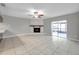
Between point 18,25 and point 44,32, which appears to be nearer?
point 18,25

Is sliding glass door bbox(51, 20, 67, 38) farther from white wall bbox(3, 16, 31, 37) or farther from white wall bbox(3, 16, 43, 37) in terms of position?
white wall bbox(3, 16, 31, 37)

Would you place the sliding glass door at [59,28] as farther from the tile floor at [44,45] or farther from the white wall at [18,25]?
the white wall at [18,25]

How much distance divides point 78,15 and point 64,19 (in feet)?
0.94

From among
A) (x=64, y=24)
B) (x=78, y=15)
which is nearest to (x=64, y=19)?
(x=64, y=24)

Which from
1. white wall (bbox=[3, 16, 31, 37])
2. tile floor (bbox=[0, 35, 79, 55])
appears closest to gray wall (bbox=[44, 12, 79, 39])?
tile floor (bbox=[0, 35, 79, 55])

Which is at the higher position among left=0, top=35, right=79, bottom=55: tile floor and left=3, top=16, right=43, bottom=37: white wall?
left=3, top=16, right=43, bottom=37: white wall

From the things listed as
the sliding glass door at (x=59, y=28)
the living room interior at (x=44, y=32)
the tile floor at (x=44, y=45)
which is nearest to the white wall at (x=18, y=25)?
the living room interior at (x=44, y=32)

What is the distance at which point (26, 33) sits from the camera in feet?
6.30

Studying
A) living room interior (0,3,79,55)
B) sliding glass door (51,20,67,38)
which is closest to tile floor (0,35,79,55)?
living room interior (0,3,79,55)

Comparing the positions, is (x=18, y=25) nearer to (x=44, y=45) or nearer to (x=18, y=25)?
(x=18, y=25)

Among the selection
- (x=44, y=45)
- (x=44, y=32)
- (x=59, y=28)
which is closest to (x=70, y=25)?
(x=59, y=28)

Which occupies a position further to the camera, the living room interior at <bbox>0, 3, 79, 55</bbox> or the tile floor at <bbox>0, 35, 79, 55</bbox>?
the tile floor at <bbox>0, 35, 79, 55</bbox>

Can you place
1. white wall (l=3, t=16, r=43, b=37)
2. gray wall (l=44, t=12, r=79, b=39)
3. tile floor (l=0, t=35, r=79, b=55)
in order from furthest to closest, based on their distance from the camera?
1. tile floor (l=0, t=35, r=79, b=55)
2. gray wall (l=44, t=12, r=79, b=39)
3. white wall (l=3, t=16, r=43, b=37)

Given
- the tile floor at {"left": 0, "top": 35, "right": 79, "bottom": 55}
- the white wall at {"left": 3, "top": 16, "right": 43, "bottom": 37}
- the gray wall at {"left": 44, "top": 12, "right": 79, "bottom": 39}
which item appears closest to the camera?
the white wall at {"left": 3, "top": 16, "right": 43, "bottom": 37}
